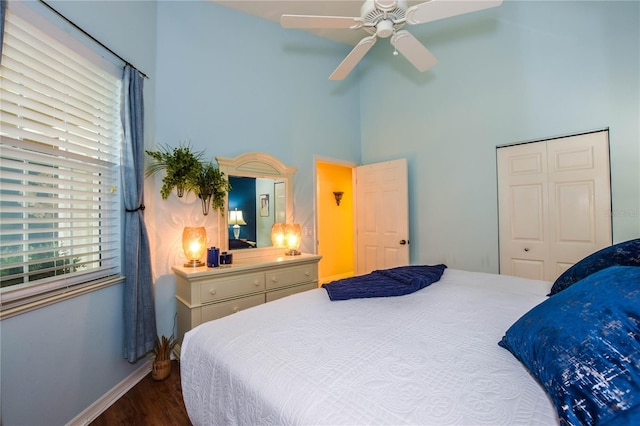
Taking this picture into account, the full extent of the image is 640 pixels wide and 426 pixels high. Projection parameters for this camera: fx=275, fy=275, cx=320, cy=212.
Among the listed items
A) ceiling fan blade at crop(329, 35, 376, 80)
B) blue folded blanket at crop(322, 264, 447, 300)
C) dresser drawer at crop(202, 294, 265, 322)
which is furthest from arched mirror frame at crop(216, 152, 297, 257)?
blue folded blanket at crop(322, 264, 447, 300)

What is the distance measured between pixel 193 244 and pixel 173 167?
64 centimetres

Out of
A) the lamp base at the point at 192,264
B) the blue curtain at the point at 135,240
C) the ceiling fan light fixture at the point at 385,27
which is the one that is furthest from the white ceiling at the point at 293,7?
the lamp base at the point at 192,264

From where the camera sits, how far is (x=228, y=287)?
2293 millimetres

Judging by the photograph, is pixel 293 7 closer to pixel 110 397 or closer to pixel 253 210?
pixel 253 210

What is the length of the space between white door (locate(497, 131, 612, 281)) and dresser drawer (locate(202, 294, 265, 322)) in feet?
8.10

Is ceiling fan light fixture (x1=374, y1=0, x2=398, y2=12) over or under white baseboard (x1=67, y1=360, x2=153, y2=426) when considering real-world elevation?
over

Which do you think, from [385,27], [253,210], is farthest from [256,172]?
[385,27]

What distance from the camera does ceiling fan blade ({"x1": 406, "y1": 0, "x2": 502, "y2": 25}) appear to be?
1674 mm

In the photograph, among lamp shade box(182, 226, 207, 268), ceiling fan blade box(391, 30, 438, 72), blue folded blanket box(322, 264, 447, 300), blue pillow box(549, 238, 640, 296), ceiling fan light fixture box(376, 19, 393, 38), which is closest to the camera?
blue pillow box(549, 238, 640, 296)

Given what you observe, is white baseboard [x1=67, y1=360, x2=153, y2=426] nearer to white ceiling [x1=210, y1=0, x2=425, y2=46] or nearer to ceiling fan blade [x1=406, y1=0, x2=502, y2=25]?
ceiling fan blade [x1=406, y1=0, x2=502, y2=25]

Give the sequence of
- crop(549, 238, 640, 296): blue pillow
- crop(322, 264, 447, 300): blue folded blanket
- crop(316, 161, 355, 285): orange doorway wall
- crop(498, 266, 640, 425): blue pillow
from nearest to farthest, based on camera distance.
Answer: crop(498, 266, 640, 425): blue pillow → crop(549, 238, 640, 296): blue pillow → crop(322, 264, 447, 300): blue folded blanket → crop(316, 161, 355, 285): orange doorway wall

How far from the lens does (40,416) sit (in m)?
1.42

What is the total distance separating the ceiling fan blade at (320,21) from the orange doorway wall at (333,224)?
288cm

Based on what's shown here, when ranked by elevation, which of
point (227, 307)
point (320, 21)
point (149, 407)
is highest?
point (320, 21)
